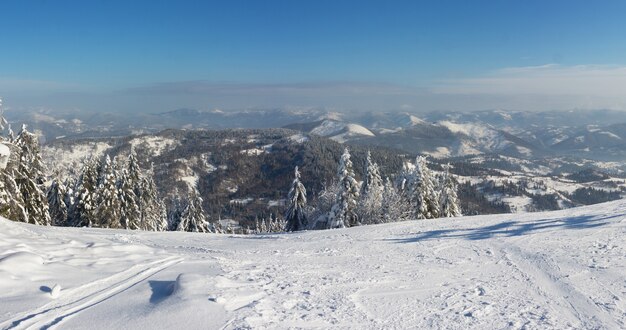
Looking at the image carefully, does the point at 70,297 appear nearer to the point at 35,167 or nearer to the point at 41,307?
the point at 41,307

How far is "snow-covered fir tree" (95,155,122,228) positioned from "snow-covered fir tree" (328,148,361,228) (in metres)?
19.1

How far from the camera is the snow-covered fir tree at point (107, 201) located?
34.9 m

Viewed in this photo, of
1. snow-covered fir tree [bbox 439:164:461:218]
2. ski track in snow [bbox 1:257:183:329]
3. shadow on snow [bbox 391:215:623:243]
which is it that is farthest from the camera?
snow-covered fir tree [bbox 439:164:461:218]

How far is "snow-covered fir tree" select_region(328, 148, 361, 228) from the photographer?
37.4 metres

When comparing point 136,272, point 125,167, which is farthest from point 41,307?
point 125,167

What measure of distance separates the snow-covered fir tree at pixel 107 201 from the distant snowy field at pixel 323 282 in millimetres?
20689

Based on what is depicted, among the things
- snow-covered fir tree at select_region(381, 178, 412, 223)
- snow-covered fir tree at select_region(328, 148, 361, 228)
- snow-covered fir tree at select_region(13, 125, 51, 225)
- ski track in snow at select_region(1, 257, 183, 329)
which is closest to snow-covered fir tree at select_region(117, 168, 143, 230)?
snow-covered fir tree at select_region(13, 125, 51, 225)

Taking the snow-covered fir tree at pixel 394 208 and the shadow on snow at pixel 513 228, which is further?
the snow-covered fir tree at pixel 394 208

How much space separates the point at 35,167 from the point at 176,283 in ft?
104

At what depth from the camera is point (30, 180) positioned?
31328 millimetres

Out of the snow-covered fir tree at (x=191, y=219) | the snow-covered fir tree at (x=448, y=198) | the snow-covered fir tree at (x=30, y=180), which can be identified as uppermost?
the snow-covered fir tree at (x=30, y=180)

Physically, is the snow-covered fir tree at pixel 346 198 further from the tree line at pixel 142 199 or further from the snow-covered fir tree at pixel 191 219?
the snow-covered fir tree at pixel 191 219

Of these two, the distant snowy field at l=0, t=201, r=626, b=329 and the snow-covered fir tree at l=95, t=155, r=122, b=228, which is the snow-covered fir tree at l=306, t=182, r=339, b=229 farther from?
the distant snowy field at l=0, t=201, r=626, b=329

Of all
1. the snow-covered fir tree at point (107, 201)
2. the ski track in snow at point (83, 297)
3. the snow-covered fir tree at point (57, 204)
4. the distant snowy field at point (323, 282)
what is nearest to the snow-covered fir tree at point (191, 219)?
the snow-covered fir tree at point (107, 201)
